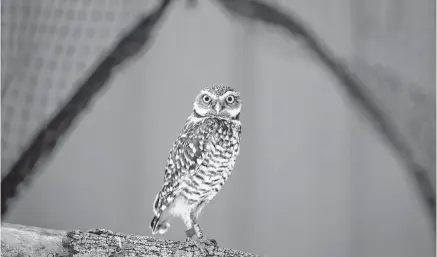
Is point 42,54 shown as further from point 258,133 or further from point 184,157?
point 258,133

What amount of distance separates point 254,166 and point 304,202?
20cm

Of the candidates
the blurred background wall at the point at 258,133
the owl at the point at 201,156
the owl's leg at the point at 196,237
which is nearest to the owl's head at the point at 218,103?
the owl at the point at 201,156

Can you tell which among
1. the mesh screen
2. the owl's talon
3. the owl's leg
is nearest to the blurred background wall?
the mesh screen

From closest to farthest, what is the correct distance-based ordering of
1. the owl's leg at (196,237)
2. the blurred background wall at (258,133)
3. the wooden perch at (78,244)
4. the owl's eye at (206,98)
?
the wooden perch at (78,244) → the owl's leg at (196,237) → the owl's eye at (206,98) → the blurred background wall at (258,133)

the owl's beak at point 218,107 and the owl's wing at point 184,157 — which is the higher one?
the owl's beak at point 218,107

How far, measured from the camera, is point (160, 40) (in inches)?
62.1

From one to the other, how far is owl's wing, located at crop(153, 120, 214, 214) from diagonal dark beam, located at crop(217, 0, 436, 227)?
44 centimetres

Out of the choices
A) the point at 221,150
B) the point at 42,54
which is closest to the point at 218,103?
the point at 221,150

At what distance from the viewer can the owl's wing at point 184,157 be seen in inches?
52.2

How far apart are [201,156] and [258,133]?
0.93 ft

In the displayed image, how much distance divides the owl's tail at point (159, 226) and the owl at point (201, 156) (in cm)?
4

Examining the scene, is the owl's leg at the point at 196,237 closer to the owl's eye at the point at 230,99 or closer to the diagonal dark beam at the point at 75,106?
the owl's eye at the point at 230,99

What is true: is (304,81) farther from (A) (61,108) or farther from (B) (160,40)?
(A) (61,108)

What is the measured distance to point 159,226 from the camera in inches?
57.2
